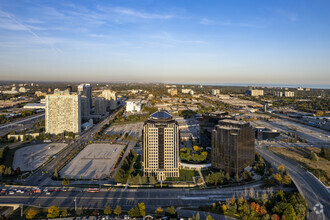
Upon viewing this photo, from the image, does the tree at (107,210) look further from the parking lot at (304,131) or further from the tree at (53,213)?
the parking lot at (304,131)

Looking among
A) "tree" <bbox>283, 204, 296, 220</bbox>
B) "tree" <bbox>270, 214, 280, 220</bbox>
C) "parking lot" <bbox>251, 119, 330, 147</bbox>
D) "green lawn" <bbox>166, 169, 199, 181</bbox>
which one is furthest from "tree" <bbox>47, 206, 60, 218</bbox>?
"parking lot" <bbox>251, 119, 330, 147</bbox>

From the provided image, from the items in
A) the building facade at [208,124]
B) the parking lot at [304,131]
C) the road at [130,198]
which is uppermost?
the building facade at [208,124]

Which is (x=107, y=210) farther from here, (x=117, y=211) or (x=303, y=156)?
(x=303, y=156)

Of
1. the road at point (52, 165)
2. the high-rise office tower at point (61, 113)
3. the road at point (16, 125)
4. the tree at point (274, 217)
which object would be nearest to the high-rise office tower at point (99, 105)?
the road at point (16, 125)

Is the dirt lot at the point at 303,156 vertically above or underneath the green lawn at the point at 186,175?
above

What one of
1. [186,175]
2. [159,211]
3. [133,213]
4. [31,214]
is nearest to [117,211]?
[133,213]

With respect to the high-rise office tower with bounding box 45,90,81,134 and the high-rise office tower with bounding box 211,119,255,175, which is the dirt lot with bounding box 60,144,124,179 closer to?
the high-rise office tower with bounding box 45,90,81,134
